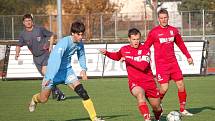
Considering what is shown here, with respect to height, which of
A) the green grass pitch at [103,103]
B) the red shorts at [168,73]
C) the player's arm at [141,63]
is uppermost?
the player's arm at [141,63]

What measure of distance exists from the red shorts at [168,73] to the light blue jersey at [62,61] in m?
1.90

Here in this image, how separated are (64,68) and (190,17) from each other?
23.6 m

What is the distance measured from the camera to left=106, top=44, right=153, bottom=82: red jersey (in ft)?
37.2

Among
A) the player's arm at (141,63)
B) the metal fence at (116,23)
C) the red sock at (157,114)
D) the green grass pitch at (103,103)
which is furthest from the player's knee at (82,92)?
the metal fence at (116,23)

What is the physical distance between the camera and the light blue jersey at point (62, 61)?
11555 mm

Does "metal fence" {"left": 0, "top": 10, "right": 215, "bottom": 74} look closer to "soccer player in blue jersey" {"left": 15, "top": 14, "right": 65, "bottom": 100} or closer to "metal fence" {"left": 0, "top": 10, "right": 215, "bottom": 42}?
"metal fence" {"left": 0, "top": 10, "right": 215, "bottom": 42}

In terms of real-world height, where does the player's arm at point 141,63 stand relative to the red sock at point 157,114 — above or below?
above

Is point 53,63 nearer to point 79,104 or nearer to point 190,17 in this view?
point 79,104

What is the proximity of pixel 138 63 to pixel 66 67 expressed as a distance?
1571 millimetres

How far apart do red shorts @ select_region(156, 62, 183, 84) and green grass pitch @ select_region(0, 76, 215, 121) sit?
73cm

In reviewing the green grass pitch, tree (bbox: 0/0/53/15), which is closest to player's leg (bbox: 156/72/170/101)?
the green grass pitch

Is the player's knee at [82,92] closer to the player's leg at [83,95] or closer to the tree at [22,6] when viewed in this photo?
the player's leg at [83,95]

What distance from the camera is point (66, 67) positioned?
480 inches

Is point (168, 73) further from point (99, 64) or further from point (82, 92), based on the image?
point (99, 64)
